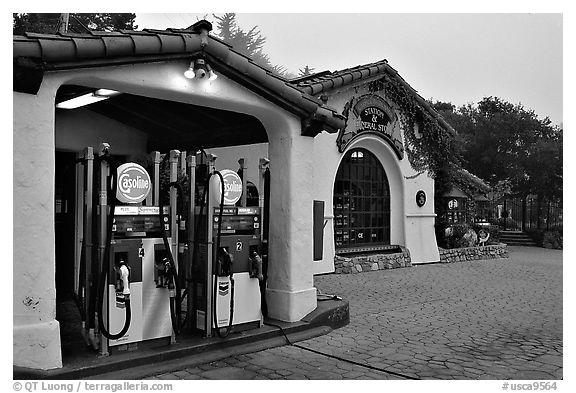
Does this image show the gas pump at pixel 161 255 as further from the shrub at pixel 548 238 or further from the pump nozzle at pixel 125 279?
the shrub at pixel 548 238

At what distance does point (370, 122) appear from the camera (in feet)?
46.5

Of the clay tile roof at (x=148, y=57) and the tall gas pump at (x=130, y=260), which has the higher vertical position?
the clay tile roof at (x=148, y=57)

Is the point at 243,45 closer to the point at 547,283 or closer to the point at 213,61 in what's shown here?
the point at 547,283

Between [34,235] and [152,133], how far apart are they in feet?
15.3

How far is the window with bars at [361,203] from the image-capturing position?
1398cm

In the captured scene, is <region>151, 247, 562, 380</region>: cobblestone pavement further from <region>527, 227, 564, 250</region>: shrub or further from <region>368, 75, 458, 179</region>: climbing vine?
<region>527, 227, 564, 250</region>: shrub

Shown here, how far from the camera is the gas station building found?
4.76 metres

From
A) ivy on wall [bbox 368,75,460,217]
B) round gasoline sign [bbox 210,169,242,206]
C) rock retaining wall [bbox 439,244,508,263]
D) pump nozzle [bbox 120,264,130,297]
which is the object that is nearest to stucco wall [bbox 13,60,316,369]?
pump nozzle [bbox 120,264,130,297]

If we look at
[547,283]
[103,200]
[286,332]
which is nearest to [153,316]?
[103,200]

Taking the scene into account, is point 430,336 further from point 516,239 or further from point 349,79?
point 516,239

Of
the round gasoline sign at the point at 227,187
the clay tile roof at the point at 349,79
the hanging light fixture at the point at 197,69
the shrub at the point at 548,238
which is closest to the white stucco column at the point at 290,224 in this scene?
the round gasoline sign at the point at 227,187

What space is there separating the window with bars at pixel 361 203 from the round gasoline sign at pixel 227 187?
7583mm

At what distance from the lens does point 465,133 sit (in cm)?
2633

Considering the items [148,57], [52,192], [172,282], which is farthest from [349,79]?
[52,192]
